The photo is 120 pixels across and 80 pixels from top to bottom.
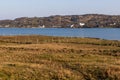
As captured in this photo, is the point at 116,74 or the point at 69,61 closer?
the point at 116,74

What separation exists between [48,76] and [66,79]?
56.2 inches

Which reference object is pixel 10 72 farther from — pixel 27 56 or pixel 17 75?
pixel 27 56

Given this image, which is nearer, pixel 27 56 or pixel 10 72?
pixel 10 72

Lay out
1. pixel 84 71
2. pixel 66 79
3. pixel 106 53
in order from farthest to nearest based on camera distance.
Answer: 1. pixel 106 53
2. pixel 84 71
3. pixel 66 79

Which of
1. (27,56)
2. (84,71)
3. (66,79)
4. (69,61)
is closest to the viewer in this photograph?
(66,79)

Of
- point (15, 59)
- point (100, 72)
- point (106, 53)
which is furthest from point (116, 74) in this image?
point (106, 53)

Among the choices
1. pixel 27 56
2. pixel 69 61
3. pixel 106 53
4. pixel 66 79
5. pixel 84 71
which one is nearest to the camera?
pixel 66 79

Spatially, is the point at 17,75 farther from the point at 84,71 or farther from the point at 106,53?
the point at 106,53

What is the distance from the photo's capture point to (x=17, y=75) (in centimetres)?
2825

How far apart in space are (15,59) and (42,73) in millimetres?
8461

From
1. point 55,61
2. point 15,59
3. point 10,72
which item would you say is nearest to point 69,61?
point 55,61

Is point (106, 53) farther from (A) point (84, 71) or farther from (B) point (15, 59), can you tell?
(A) point (84, 71)

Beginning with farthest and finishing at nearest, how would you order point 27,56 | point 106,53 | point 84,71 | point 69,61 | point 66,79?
1. point 106,53
2. point 27,56
3. point 69,61
4. point 84,71
5. point 66,79

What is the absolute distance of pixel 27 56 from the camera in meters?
38.8
